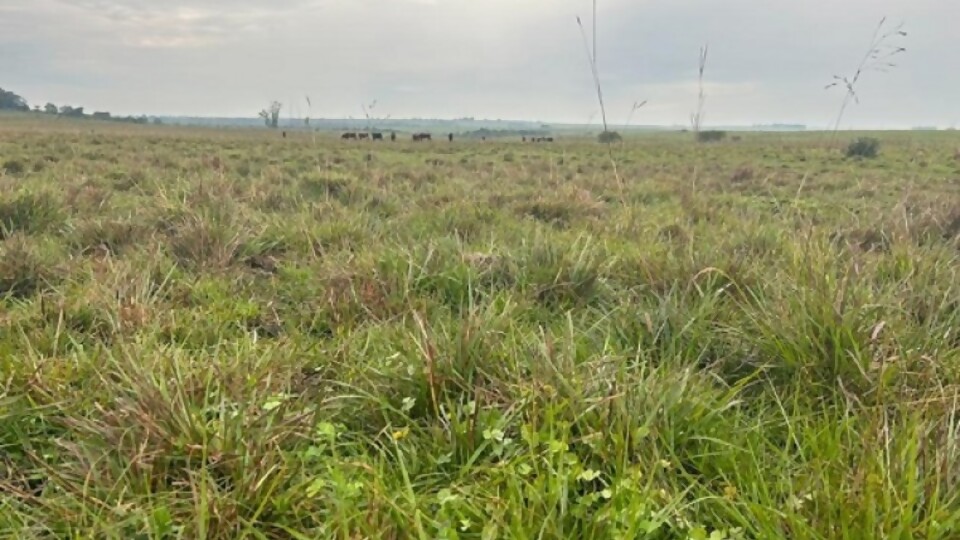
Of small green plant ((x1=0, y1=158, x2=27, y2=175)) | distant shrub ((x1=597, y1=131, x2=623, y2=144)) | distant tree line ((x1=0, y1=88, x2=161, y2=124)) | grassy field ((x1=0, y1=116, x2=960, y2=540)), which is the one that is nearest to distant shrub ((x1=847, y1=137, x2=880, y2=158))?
distant shrub ((x1=597, y1=131, x2=623, y2=144))

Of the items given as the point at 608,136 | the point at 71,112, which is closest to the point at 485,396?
the point at 608,136

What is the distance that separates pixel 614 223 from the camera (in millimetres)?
6020

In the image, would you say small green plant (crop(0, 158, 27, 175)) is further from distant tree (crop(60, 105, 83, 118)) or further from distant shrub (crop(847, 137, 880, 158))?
distant tree (crop(60, 105, 83, 118))

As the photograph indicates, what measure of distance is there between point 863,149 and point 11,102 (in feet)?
371

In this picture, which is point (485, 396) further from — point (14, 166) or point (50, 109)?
point (50, 109)

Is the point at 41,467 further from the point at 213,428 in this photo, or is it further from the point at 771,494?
the point at 771,494

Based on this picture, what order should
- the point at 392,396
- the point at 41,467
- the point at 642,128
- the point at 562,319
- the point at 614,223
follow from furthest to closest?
the point at 614,223, the point at 642,128, the point at 562,319, the point at 392,396, the point at 41,467

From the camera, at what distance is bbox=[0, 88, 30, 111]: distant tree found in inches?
3595

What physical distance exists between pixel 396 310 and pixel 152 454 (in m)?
1.62

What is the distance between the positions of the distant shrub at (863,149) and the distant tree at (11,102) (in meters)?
106

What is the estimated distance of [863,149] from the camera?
2300 centimetres

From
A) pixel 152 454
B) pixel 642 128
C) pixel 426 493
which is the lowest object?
pixel 426 493

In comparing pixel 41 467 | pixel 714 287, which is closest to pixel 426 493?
pixel 41 467

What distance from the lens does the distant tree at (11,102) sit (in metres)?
91.3
